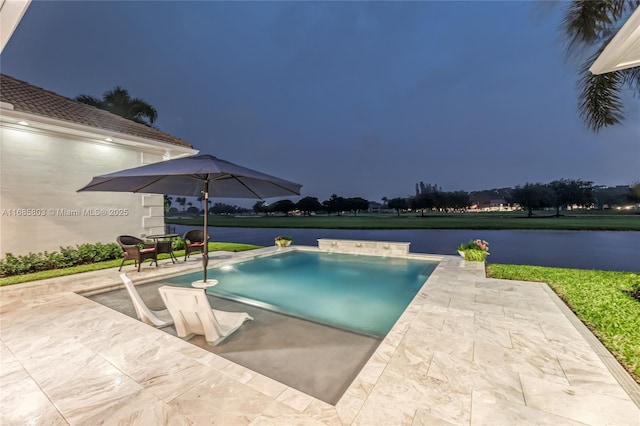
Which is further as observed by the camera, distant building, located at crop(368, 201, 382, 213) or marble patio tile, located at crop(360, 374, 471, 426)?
distant building, located at crop(368, 201, 382, 213)

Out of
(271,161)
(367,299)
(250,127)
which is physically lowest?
(367,299)

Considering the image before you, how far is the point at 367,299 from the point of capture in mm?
6027

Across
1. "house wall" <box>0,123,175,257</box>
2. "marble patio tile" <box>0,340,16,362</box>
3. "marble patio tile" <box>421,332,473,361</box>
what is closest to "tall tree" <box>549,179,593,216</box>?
"marble patio tile" <box>421,332,473,361</box>

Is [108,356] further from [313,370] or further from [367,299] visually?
[367,299]

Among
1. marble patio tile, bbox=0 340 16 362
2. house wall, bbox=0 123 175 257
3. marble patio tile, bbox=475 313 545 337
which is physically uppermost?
house wall, bbox=0 123 175 257

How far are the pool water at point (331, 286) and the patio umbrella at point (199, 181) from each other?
1899 millimetres

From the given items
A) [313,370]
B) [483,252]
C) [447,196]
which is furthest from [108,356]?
[447,196]

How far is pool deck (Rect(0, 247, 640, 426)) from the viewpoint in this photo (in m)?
2.05

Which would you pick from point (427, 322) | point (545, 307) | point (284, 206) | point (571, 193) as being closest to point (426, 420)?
point (427, 322)

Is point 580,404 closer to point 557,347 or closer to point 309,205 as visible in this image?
point 557,347

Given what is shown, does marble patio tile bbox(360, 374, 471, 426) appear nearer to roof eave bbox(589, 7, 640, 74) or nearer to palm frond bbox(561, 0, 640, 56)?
roof eave bbox(589, 7, 640, 74)

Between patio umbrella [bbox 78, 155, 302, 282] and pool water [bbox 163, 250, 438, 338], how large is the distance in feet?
6.23

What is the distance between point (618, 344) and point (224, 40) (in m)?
64.9

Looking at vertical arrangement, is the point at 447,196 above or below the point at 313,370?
above
